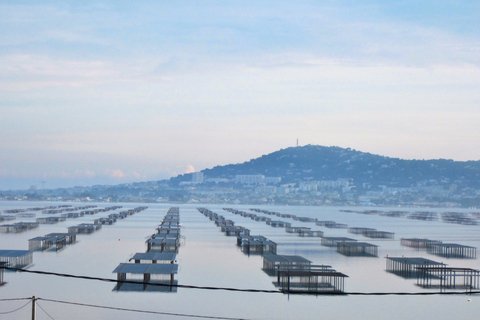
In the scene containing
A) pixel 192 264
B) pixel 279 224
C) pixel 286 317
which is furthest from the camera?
pixel 279 224

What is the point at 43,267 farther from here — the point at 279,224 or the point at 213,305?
the point at 279,224

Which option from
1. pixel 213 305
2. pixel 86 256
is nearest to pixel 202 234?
pixel 86 256

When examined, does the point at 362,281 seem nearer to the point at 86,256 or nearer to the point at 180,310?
the point at 180,310

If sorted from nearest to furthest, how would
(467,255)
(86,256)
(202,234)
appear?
(86,256), (467,255), (202,234)

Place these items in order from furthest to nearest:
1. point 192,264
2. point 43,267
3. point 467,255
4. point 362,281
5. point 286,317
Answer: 1. point 467,255
2. point 192,264
3. point 43,267
4. point 362,281
5. point 286,317

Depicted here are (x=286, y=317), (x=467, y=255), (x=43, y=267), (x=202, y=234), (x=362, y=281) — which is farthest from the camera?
(x=202, y=234)

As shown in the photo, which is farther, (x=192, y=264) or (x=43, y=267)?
(x=192, y=264)

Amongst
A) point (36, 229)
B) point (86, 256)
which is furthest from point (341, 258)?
point (36, 229)

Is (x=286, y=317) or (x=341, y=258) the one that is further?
(x=341, y=258)

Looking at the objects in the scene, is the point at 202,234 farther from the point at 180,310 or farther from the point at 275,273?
the point at 180,310
